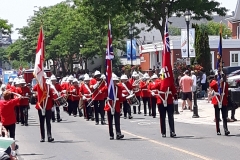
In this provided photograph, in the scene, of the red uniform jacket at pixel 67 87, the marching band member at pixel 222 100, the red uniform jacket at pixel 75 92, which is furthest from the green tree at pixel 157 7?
the marching band member at pixel 222 100

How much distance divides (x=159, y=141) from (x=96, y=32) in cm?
4365

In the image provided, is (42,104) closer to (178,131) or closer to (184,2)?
(178,131)

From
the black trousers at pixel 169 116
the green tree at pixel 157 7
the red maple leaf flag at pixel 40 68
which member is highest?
the green tree at pixel 157 7

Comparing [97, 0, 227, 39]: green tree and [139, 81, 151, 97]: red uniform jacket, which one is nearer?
[139, 81, 151, 97]: red uniform jacket

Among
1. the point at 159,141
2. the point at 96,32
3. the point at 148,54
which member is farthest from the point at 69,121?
the point at 148,54

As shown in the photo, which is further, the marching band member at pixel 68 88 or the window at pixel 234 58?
the window at pixel 234 58

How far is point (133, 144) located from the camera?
1789 centimetres

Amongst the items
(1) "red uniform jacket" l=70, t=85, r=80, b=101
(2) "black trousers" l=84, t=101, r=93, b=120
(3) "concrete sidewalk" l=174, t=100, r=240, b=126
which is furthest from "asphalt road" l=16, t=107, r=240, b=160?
(1) "red uniform jacket" l=70, t=85, r=80, b=101

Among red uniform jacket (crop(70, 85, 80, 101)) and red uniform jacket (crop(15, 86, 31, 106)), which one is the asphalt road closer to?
red uniform jacket (crop(15, 86, 31, 106))

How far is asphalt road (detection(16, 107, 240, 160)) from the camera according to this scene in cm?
1534

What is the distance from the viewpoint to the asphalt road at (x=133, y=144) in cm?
1534

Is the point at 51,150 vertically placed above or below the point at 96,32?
below

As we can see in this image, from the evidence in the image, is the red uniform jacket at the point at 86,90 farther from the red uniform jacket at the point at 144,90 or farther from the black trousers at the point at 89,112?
the red uniform jacket at the point at 144,90

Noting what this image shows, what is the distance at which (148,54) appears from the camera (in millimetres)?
71875
